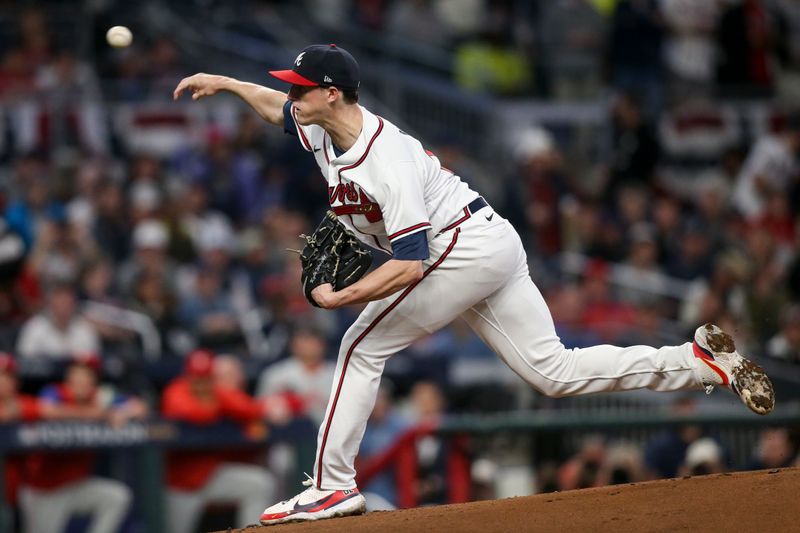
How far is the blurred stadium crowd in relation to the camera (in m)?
9.23

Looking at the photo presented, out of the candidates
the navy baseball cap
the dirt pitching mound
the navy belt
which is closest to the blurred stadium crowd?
the dirt pitching mound

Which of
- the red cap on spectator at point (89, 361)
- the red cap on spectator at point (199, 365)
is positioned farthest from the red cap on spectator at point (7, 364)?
the red cap on spectator at point (199, 365)

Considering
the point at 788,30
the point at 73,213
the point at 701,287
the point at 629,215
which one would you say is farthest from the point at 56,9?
the point at 788,30

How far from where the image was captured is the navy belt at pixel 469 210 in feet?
19.0

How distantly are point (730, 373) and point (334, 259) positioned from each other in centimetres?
169

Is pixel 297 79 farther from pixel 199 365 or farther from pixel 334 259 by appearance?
pixel 199 365

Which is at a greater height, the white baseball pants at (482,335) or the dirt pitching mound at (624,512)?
the white baseball pants at (482,335)

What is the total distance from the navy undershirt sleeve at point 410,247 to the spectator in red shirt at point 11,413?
4.08 m

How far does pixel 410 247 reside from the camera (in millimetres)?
5469

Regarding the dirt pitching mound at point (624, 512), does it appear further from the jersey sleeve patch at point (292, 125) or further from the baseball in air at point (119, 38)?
the baseball in air at point (119, 38)

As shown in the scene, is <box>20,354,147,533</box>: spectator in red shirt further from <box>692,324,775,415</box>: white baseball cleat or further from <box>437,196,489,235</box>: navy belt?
<box>692,324,775,415</box>: white baseball cleat

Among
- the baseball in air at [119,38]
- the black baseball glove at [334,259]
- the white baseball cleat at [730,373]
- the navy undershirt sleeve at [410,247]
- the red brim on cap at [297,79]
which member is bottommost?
the white baseball cleat at [730,373]

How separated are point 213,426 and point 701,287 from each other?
16.3 ft

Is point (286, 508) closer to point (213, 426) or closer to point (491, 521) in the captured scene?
point (491, 521)
